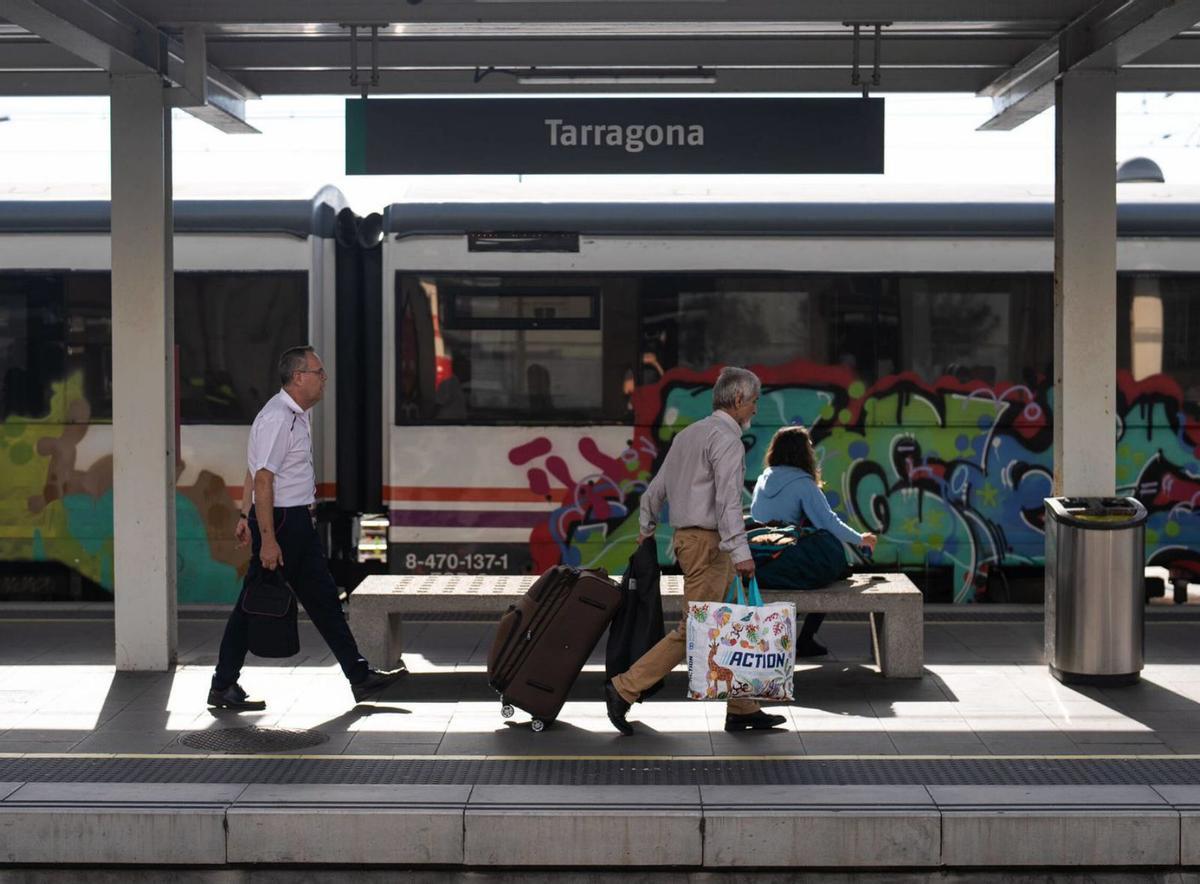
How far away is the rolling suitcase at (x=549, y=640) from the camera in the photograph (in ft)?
23.0

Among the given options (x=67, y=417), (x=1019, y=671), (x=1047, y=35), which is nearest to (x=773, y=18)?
(x=1047, y=35)

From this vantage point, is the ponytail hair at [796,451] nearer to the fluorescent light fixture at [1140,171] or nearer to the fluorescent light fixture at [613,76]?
the fluorescent light fixture at [613,76]

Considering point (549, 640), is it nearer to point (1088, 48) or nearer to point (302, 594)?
Answer: point (302, 594)

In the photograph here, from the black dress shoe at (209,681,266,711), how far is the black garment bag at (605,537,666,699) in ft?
5.87

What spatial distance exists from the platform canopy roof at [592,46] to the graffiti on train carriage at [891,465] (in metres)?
2.20

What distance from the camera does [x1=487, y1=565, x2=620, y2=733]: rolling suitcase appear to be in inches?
276

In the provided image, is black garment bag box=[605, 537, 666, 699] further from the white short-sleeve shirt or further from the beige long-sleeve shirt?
the white short-sleeve shirt

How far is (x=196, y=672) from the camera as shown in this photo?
8398 mm

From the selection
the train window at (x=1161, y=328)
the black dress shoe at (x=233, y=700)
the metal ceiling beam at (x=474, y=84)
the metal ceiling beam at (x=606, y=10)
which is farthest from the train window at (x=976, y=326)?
the black dress shoe at (x=233, y=700)

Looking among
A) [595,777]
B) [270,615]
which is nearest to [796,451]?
[595,777]

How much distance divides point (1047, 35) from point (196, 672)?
6.05m

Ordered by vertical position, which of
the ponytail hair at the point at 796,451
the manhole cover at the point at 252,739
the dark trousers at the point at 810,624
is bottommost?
the manhole cover at the point at 252,739

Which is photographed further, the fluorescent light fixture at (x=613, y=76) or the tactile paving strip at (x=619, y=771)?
the fluorescent light fixture at (x=613, y=76)

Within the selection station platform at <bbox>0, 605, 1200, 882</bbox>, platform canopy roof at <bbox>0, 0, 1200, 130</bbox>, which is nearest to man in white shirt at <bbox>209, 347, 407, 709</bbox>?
station platform at <bbox>0, 605, 1200, 882</bbox>
